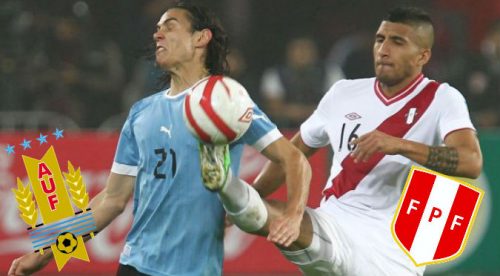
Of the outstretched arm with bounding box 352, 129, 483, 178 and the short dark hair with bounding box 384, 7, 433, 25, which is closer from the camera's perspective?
the outstretched arm with bounding box 352, 129, 483, 178

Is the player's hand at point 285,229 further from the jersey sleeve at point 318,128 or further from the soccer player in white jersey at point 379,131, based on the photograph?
the jersey sleeve at point 318,128

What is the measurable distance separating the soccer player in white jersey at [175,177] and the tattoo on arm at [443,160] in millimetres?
642

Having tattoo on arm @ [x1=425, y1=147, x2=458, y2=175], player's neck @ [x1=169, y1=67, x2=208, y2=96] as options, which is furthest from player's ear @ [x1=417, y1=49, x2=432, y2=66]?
player's neck @ [x1=169, y1=67, x2=208, y2=96]

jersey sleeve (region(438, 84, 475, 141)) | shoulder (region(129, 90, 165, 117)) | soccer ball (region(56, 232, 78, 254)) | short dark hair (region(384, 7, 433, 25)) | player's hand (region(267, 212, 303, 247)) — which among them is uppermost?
short dark hair (region(384, 7, 433, 25))

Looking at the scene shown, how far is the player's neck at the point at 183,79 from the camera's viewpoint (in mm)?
5199

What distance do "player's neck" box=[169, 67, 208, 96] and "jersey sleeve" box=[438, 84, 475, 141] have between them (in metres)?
1.23

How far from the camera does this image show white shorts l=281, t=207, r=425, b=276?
17.9 ft

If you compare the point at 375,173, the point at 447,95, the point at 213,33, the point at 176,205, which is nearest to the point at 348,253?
the point at 375,173

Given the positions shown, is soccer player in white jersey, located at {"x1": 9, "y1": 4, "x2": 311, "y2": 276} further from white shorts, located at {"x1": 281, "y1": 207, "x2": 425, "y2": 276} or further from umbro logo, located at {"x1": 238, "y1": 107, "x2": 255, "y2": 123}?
white shorts, located at {"x1": 281, "y1": 207, "x2": 425, "y2": 276}

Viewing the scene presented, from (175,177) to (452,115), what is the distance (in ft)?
4.72

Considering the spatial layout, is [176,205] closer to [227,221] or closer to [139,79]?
[227,221]

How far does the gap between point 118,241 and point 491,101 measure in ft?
13.3

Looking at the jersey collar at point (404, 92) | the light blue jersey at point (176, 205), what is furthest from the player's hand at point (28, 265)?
the jersey collar at point (404, 92)

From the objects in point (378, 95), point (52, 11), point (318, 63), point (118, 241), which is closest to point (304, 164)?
point (378, 95)
